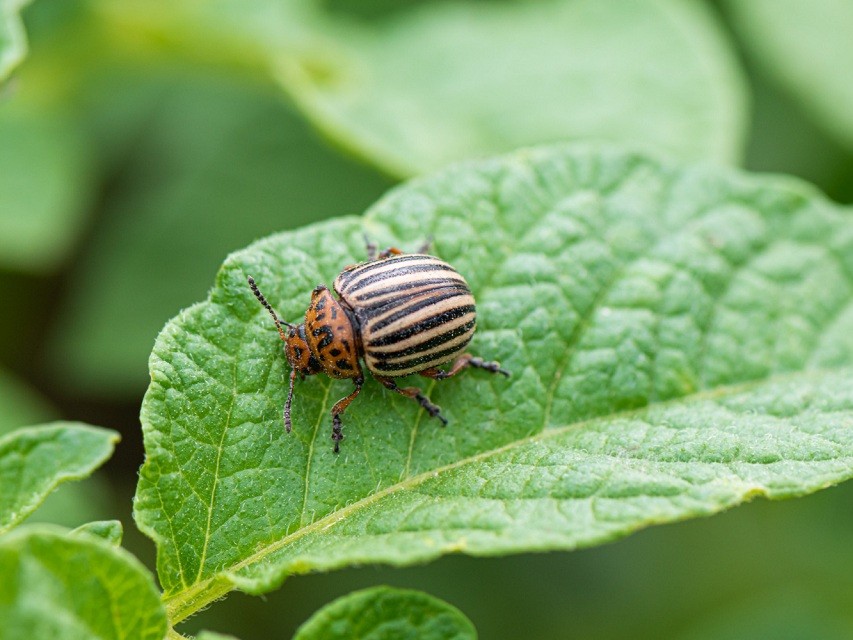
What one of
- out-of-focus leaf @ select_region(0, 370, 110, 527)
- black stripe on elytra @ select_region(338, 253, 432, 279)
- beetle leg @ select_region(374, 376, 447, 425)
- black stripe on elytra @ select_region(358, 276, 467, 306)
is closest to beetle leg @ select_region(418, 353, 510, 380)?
beetle leg @ select_region(374, 376, 447, 425)

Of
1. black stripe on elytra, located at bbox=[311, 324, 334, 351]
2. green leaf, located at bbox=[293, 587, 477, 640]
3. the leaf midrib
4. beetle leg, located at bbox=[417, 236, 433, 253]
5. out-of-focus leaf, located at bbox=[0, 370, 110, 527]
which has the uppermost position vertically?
beetle leg, located at bbox=[417, 236, 433, 253]

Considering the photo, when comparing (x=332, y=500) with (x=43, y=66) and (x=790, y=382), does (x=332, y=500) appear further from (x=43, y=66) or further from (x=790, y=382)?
(x=43, y=66)

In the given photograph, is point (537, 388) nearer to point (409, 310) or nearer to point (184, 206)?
point (409, 310)

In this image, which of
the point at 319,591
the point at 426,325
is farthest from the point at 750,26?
the point at 319,591

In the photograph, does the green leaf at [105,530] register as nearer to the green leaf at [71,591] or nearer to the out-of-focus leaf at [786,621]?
the green leaf at [71,591]

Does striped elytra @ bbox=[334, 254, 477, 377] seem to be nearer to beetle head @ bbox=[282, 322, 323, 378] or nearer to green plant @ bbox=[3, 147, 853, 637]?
green plant @ bbox=[3, 147, 853, 637]

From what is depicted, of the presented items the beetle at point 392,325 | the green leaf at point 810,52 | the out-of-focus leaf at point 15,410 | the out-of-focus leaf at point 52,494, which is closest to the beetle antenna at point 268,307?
the beetle at point 392,325
